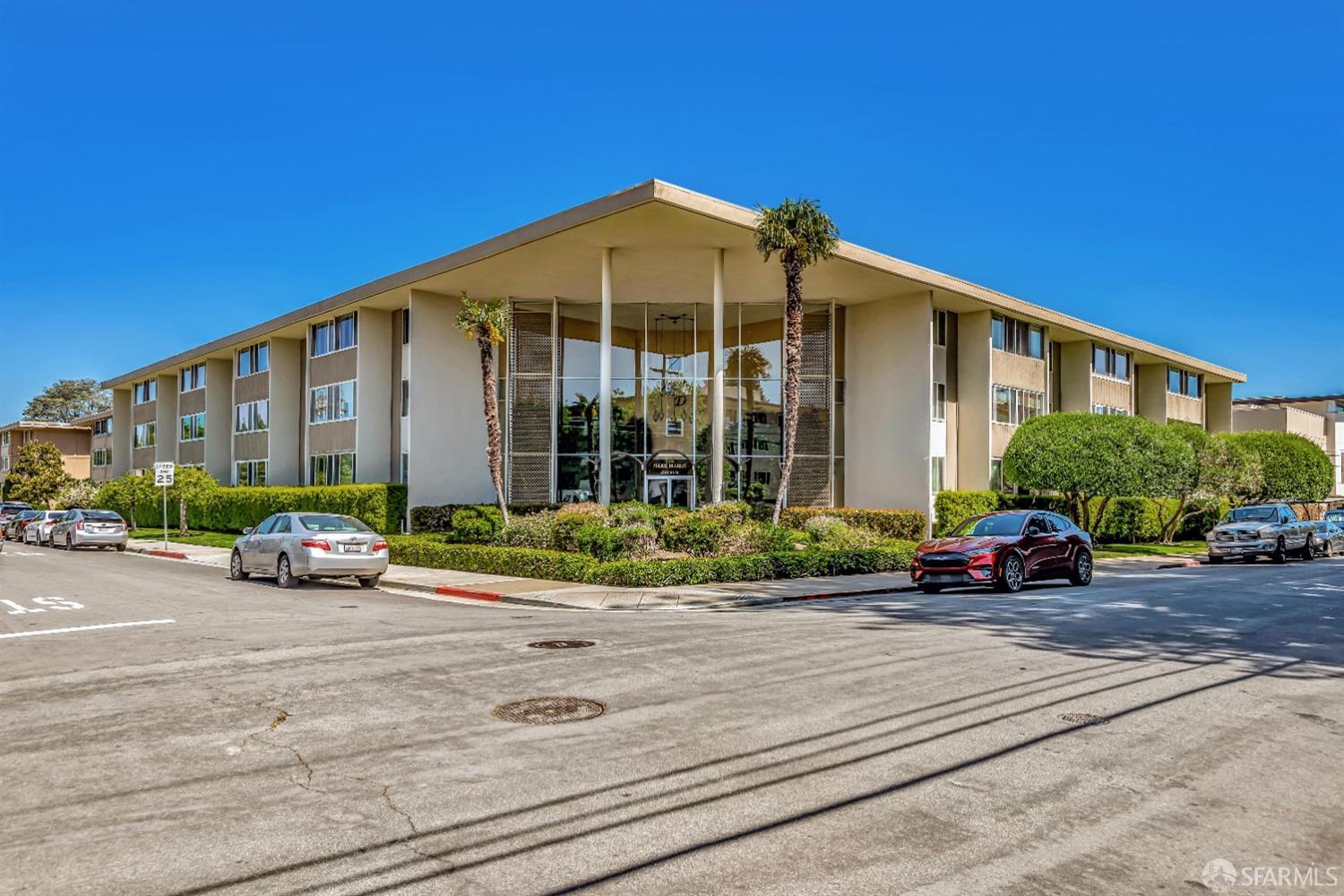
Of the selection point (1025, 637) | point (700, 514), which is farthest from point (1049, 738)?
point (700, 514)

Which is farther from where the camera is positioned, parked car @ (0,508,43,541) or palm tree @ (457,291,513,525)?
parked car @ (0,508,43,541)

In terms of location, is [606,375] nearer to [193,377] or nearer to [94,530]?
[94,530]

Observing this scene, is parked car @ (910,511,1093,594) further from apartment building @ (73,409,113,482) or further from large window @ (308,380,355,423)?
apartment building @ (73,409,113,482)

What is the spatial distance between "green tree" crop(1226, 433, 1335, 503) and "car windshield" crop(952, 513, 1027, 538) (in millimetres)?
33241

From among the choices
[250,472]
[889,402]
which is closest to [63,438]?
[250,472]

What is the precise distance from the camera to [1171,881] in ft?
14.3

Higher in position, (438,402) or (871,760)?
(438,402)

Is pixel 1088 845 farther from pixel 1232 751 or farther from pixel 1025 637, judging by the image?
pixel 1025 637

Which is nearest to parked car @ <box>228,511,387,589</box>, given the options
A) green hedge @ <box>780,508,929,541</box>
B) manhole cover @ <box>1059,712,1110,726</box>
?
manhole cover @ <box>1059,712,1110,726</box>

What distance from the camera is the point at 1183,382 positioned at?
55500mm

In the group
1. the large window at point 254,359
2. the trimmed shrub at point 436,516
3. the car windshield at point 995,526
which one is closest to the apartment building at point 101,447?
the large window at point 254,359

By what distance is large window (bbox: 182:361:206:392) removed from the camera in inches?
2154

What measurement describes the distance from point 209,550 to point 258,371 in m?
16.8

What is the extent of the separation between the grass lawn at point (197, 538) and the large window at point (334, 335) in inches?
348
